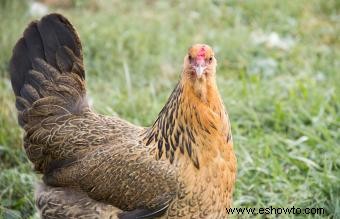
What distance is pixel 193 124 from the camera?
3.91 m

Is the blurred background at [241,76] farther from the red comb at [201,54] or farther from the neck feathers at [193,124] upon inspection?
the red comb at [201,54]

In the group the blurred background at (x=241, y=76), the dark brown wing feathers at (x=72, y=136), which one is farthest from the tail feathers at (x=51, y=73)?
the blurred background at (x=241, y=76)

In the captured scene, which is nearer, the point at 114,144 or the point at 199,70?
the point at 199,70

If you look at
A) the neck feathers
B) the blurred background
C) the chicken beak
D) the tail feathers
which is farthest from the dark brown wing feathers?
the blurred background

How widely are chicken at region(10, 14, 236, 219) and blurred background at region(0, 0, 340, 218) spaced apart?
75cm

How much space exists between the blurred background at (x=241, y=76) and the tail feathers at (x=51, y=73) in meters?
→ 0.82

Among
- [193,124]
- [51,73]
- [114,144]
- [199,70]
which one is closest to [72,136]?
[114,144]

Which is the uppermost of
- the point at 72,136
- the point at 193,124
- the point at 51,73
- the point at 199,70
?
the point at 199,70

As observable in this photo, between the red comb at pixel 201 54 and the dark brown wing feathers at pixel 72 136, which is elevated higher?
A: the red comb at pixel 201 54

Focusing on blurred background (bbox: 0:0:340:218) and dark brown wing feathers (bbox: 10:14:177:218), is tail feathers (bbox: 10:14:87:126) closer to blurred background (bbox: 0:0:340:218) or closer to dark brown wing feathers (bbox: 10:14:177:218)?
dark brown wing feathers (bbox: 10:14:177:218)

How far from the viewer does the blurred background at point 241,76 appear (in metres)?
5.04

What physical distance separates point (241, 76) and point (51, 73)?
2.63 m

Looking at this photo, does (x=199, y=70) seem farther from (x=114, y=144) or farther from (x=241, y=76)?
(x=241, y=76)

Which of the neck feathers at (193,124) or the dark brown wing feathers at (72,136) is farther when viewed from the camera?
the dark brown wing feathers at (72,136)
